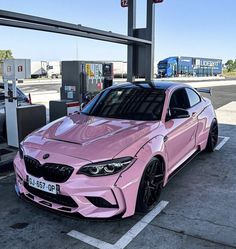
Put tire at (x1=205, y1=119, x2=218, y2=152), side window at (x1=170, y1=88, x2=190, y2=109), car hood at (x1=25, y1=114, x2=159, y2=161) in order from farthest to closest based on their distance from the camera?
tire at (x1=205, y1=119, x2=218, y2=152)
side window at (x1=170, y1=88, x2=190, y2=109)
car hood at (x1=25, y1=114, x2=159, y2=161)

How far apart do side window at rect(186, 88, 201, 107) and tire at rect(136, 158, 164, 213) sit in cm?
197

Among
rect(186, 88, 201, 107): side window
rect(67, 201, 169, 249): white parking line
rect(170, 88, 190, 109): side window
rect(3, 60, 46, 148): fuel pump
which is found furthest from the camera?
rect(3, 60, 46, 148): fuel pump

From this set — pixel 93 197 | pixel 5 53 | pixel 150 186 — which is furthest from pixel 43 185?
pixel 5 53

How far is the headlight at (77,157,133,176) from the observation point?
3.15m

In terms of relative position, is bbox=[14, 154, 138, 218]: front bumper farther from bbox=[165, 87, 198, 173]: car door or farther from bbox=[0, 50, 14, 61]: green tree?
bbox=[0, 50, 14, 61]: green tree

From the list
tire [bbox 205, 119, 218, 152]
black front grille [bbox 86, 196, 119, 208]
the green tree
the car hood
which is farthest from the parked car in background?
the green tree

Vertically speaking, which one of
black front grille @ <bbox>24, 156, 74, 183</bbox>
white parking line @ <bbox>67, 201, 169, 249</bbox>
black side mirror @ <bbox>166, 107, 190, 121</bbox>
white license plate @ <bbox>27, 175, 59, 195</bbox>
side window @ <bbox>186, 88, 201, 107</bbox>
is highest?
side window @ <bbox>186, 88, 201, 107</bbox>

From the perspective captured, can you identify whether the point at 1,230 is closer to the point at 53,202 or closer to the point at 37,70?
the point at 53,202

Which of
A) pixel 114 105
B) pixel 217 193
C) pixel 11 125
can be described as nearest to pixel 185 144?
pixel 217 193

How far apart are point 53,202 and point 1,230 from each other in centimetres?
66

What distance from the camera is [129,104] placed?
4.65 m

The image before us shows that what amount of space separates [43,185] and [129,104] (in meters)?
1.90

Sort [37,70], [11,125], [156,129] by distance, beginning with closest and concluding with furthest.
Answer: [156,129] → [11,125] → [37,70]

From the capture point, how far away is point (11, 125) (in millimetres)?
6324
